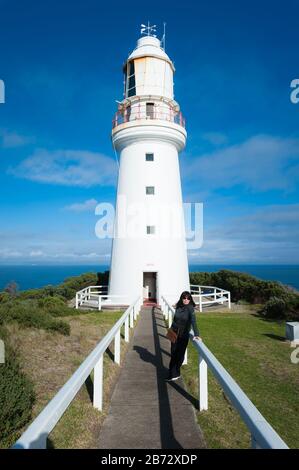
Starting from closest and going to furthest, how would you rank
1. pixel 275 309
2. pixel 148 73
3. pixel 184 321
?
pixel 184 321, pixel 275 309, pixel 148 73

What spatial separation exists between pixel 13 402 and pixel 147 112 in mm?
16817

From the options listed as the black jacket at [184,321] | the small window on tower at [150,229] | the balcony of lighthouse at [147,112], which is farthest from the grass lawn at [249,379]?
the balcony of lighthouse at [147,112]

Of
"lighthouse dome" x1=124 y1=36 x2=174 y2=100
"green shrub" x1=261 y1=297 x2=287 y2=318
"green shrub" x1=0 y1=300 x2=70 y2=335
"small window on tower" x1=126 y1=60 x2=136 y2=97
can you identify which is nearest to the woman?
"green shrub" x1=0 y1=300 x2=70 y2=335

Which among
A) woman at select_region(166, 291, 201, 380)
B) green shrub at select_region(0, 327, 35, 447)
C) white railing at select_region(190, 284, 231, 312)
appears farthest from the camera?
white railing at select_region(190, 284, 231, 312)

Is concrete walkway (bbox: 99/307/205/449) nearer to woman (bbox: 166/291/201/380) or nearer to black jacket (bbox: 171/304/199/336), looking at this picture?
woman (bbox: 166/291/201/380)

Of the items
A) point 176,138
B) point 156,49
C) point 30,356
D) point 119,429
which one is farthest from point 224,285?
point 119,429

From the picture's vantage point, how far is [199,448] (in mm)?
4078

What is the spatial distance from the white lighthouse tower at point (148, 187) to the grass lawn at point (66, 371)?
7035mm

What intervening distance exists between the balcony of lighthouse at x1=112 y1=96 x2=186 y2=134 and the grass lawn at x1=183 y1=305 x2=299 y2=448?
10.8m

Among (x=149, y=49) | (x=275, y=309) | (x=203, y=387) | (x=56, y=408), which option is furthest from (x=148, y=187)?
(x=56, y=408)

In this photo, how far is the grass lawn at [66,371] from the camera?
4.40 metres

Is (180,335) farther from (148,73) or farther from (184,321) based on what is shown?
(148,73)

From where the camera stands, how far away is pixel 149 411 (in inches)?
203

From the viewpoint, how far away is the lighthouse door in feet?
66.4
